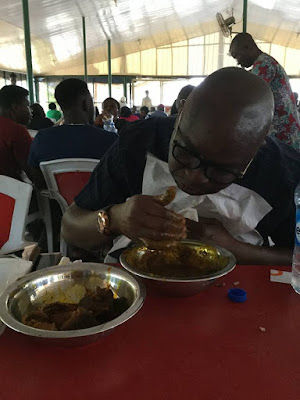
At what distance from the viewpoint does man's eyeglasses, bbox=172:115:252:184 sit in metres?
1.02

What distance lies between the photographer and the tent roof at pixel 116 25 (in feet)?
30.6

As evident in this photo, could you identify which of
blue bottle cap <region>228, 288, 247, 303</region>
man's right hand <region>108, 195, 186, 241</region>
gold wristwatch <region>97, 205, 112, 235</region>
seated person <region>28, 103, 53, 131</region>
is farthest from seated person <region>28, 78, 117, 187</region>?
seated person <region>28, 103, 53, 131</region>

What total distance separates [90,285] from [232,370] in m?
0.46

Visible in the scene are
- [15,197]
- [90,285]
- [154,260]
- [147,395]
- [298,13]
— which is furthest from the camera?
[298,13]

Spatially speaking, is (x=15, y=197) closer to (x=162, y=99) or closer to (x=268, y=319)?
(x=268, y=319)

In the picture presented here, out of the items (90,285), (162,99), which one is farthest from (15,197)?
(162,99)

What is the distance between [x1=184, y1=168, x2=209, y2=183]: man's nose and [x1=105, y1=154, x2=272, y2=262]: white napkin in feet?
0.64

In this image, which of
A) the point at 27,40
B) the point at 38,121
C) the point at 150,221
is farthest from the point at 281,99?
the point at 27,40

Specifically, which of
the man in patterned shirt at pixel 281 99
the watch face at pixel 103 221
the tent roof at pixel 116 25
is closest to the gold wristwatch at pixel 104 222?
the watch face at pixel 103 221

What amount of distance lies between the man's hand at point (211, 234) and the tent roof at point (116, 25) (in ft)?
26.6

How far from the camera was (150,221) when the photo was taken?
102cm

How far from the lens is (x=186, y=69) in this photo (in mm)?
17578

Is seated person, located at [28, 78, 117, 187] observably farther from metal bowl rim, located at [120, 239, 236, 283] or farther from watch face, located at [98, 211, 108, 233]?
metal bowl rim, located at [120, 239, 236, 283]

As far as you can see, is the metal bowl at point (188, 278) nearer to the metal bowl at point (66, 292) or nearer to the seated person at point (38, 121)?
the metal bowl at point (66, 292)
